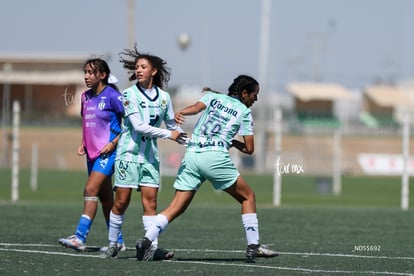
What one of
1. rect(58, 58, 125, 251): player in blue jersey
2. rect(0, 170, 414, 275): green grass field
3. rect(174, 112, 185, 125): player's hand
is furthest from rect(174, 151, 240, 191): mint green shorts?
rect(58, 58, 125, 251): player in blue jersey

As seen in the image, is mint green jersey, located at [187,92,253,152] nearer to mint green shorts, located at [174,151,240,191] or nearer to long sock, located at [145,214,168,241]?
mint green shorts, located at [174,151,240,191]

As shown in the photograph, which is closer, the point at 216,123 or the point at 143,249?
the point at 143,249

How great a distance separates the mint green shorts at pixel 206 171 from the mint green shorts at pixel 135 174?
38cm

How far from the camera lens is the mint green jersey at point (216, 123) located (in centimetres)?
1156

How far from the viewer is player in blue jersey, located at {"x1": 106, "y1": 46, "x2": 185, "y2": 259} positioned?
38.7 ft

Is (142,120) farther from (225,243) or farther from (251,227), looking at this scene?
(225,243)

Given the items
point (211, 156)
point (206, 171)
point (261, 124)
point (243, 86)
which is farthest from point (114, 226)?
point (261, 124)

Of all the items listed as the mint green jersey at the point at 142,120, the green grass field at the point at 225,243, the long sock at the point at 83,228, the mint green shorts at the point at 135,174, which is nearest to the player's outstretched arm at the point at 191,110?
the mint green jersey at the point at 142,120

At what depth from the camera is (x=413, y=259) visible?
40.3 ft

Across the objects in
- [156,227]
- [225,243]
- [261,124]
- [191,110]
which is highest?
[191,110]

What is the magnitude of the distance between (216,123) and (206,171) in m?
0.51

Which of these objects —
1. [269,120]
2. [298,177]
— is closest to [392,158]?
[298,177]

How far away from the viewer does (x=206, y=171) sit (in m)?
11.5

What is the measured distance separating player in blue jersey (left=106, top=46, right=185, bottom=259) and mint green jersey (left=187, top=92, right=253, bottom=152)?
0.25 meters
